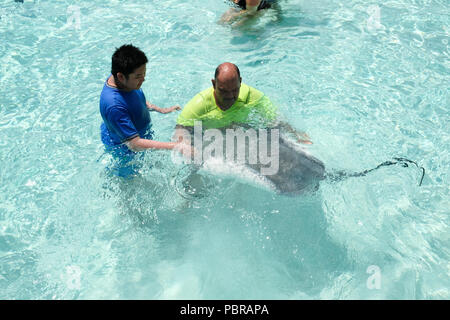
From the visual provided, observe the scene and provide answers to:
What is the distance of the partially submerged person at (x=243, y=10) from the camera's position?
629cm

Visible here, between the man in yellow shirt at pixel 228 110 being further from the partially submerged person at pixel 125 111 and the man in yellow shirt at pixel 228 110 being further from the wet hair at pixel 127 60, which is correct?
the wet hair at pixel 127 60

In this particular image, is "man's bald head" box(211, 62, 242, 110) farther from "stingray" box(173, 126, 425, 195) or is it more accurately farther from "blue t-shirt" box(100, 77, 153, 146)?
"blue t-shirt" box(100, 77, 153, 146)

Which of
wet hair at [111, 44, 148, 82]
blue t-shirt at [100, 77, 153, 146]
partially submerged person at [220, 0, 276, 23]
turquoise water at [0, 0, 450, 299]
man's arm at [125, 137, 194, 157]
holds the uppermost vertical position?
wet hair at [111, 44, 148, 82]

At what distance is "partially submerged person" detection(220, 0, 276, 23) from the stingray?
3271mm

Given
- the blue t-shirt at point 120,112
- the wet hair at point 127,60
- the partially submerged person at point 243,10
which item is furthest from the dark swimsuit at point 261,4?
the wet hair at point 127,60

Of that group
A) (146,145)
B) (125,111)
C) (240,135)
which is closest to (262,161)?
(240,135)

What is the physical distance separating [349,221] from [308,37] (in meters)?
3.58

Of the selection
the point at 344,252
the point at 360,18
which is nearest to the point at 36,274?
the point at 344,252

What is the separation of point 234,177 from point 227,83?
0.90 metres

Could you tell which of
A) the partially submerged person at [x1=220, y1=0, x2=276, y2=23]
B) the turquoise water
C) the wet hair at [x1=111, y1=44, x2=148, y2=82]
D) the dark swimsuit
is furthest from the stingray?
the dark swimsuit

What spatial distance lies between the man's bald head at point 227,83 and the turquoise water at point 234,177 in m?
0.78

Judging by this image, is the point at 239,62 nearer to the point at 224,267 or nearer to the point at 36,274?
the point at 224,267

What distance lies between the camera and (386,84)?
5.18 metres

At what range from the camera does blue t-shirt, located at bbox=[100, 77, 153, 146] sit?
9.84 feet
